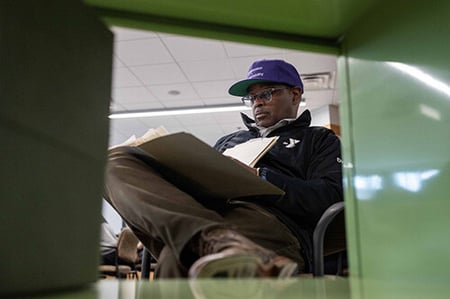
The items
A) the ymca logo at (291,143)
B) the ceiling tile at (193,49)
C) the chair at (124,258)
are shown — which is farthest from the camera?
the ceiling tile at (193,49)

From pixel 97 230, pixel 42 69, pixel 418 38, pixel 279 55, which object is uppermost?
pixel 279 55

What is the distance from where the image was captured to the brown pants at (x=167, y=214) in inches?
35.8

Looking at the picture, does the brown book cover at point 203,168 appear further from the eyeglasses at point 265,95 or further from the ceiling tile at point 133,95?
the ceiling tile at point 133,95

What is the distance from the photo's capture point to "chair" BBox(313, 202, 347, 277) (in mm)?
1090

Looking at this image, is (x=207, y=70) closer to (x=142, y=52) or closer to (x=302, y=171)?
(x=142, y=52)

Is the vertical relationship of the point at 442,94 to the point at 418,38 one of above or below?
below

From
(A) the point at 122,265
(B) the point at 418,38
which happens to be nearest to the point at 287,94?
(B) the point at 418,38

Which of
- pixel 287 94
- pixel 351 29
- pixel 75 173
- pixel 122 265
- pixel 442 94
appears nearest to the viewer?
pixel 75 173

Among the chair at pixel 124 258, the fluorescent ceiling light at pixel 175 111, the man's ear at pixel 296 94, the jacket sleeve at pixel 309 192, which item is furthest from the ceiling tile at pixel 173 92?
the jacket sleeve at pixel 309 192

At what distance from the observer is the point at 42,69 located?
534 millimetres

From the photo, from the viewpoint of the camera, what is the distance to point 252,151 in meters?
1.37

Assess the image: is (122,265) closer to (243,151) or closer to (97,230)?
(243,151)

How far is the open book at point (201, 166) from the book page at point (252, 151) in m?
0.22

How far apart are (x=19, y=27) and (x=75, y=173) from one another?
20cm
